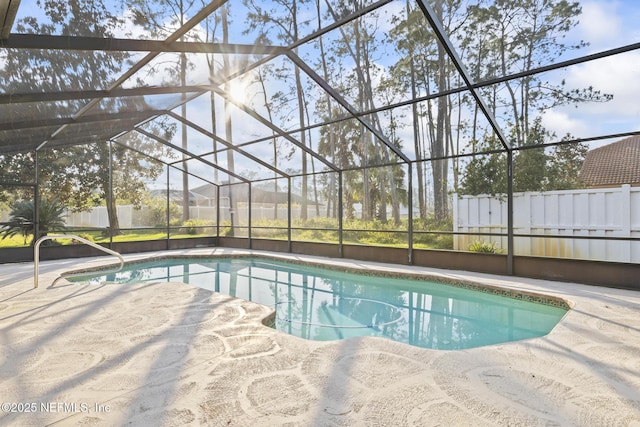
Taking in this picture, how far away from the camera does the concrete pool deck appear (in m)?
1.91

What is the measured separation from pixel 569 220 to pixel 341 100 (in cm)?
423

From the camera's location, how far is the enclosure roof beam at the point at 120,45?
3221 millimetres

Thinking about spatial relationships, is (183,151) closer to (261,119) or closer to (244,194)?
(244,194)

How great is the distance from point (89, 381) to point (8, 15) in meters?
2.77

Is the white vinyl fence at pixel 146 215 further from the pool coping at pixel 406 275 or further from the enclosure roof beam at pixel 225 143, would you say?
the pool coping at pixel 406 275

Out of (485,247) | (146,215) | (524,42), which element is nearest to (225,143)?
(146,215)

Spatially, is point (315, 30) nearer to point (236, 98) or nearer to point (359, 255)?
point (236, 98)

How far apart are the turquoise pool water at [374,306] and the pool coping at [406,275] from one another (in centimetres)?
8

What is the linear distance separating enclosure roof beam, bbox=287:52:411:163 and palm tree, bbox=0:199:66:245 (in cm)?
721

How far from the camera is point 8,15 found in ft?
9.14

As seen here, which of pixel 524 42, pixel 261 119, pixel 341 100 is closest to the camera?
pixel 524 42

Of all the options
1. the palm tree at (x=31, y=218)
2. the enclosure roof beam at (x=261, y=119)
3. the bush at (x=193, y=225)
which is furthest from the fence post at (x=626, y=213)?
the palm tree at (x=31, y=218)

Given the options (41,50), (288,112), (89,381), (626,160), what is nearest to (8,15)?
(41,50)

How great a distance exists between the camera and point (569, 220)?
19.7ft
